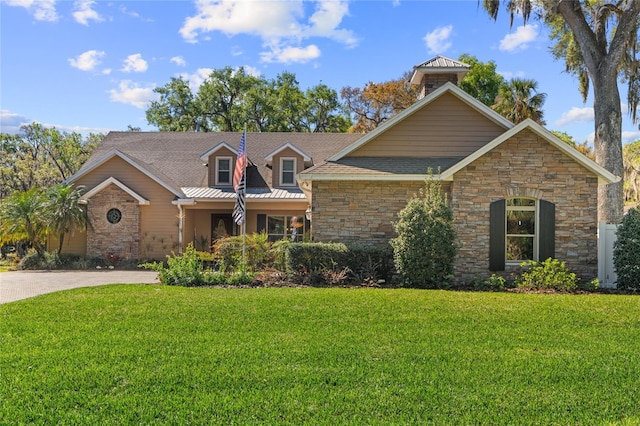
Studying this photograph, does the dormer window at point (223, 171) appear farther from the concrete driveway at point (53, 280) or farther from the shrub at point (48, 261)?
the shrub at point (48, 261)

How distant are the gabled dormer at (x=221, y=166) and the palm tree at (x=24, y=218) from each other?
685cm

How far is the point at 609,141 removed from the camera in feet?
54.0

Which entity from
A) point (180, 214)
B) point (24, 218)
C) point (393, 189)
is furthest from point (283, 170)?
point (24, 218)

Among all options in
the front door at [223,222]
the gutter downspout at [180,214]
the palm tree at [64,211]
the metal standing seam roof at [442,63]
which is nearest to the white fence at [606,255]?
the metal standing seam roof at [442,63]

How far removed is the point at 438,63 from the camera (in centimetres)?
1622

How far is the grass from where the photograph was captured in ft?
13.9

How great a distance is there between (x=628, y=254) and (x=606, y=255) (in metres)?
0.72

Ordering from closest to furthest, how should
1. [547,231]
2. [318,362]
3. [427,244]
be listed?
[318,362] → [427,244] → [547,231]

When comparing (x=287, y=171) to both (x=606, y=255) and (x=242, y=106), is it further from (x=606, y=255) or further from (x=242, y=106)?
(x=242, y=106)

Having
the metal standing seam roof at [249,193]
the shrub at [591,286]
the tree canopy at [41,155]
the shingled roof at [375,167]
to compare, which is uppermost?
the tree canopy at [41,155]

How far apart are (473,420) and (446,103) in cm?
1276

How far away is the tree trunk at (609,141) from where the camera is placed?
52.8ft

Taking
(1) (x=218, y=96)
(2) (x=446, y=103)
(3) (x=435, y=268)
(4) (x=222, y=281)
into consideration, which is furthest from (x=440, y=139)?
(1) (x=218, y=96)

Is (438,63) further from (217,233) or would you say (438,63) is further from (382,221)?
(217,233)
